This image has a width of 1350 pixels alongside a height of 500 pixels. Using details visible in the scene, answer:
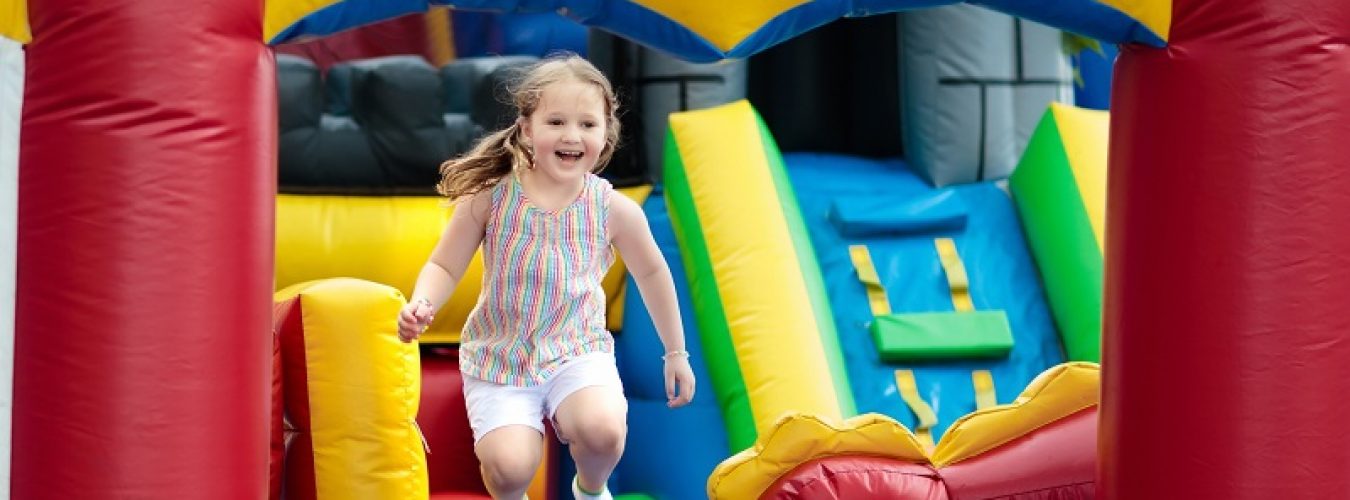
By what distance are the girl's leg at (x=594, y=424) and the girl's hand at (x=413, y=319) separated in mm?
297

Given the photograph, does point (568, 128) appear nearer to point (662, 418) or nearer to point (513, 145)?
point (513, 145)

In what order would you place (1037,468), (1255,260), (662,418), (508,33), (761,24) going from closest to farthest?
(1255,260) < (761,24) < (1037,468) < (662,418) < (508,33)

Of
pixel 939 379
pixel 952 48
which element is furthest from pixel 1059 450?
pixel 952 48

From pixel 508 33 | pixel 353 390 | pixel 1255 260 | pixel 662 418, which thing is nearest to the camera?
pixel 1255 260

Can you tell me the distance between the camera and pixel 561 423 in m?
3.08

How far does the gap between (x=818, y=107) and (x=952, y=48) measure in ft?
1.98

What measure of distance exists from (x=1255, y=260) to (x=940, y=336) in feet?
6.08

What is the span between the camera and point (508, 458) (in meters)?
3.02

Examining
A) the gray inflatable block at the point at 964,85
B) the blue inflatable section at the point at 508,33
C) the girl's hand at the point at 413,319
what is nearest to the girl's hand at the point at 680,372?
the girl's hand at the point at 413,319

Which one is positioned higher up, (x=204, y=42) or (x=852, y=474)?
(x=204, y=42)

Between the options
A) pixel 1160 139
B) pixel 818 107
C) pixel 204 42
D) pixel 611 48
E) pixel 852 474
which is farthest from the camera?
pixel 818 107

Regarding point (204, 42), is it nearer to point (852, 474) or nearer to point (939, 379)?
point (852, 474)

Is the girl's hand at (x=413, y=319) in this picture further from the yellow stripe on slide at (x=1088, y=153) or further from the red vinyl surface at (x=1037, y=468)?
the yellow stripe on slide at (x=1088, y=153)

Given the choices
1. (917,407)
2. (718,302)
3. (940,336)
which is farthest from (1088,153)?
(718,302)
